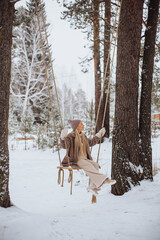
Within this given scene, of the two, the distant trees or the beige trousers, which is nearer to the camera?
the beige trousers

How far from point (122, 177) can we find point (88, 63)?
4.78 meters

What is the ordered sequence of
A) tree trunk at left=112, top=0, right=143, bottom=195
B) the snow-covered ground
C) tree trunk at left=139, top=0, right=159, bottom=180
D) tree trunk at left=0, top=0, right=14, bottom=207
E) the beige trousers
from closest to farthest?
the snow-covered ground
tree trunk at left=0, top=0, right=14, bottom=207
the beige trousers
tree trunk at left=112, top=0, right=143, bottom=195
tree trunk at left=139, top=0, right=159, bottom=180

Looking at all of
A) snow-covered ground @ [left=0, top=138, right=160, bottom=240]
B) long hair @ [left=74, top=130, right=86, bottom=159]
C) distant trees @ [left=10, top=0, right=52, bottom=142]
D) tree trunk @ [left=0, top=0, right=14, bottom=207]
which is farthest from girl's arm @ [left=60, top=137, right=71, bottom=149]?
distant trees @ [left=10, top=0, right=52, bottom=142]

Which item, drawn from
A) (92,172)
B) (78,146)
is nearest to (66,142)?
(78,146)

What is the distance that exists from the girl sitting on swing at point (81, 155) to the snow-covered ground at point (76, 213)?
0.47 metres

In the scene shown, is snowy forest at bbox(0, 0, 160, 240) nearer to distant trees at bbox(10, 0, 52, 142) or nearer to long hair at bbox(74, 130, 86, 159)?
long hair at bbox(74, 130, 86, 159)

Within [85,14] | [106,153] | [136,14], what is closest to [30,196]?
[106,153]

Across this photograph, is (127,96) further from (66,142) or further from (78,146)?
(66,142)

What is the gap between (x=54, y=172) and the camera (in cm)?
664

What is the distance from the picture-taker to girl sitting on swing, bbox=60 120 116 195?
133 inches

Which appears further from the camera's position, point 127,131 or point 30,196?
point 30,196

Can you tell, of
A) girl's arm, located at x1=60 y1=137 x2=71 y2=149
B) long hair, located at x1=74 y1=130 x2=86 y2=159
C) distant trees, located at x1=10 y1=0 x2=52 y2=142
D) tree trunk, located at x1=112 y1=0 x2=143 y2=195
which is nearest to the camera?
girl's arm, located at x1=60 y1=137 x2=71 y2=149

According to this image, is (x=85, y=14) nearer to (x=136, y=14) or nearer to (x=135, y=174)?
(x=136, y=14)

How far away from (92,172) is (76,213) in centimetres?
71
